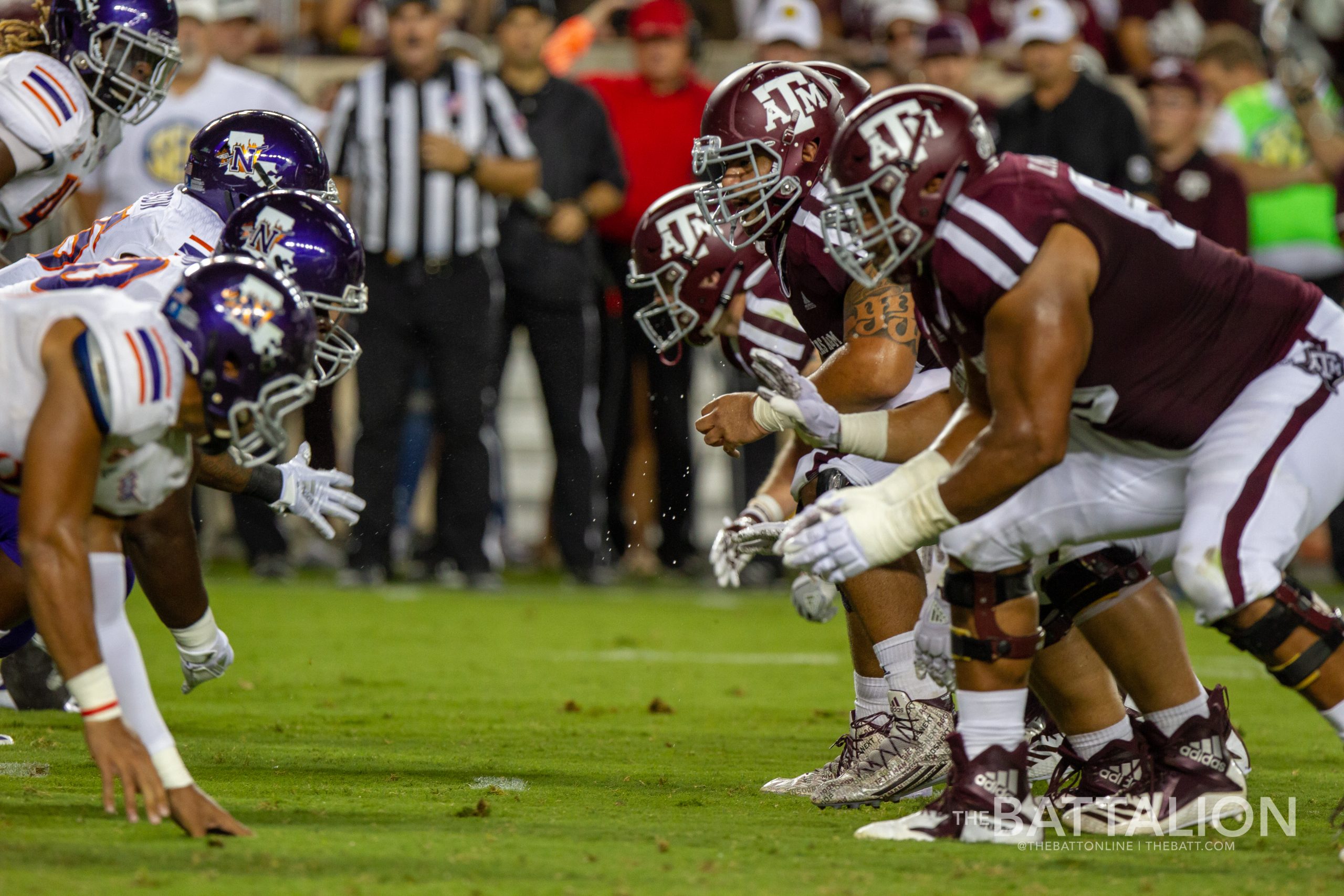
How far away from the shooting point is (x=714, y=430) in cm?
436

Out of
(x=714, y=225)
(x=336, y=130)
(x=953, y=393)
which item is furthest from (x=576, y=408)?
(x=953, y=393)

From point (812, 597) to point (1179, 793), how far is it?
3.82ft

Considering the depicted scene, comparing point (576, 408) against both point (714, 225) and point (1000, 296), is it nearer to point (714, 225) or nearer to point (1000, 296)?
point (714, 225)

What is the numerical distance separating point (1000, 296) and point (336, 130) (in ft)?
18.7

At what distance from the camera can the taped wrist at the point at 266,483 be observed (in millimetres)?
4535

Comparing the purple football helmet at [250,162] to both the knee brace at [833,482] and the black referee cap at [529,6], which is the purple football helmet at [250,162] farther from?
the black referee cap at [529,6]

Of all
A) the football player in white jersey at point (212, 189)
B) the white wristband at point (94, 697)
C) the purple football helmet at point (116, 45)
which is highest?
the purple football helmet at point (116, 45)

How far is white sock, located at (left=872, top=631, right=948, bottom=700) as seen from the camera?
4.32 meters

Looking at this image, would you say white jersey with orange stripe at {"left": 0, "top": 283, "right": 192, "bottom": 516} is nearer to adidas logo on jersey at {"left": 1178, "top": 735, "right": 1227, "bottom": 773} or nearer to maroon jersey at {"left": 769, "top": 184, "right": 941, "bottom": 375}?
maroon jersey at {"left": 769, "top": 184, "right": 941, "bottom": 375}

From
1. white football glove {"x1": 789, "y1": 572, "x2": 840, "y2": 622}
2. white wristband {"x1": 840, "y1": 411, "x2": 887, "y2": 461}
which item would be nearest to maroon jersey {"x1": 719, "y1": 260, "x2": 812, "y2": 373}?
white football glove {"x1": 789, "y1": 572, "x2": 840, "y2": 622}

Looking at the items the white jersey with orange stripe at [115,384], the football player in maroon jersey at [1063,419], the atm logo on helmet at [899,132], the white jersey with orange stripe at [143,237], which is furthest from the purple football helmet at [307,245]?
the atm logo on helmet at [899,132]

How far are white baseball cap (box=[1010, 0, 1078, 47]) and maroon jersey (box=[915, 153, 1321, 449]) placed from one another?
538 cm

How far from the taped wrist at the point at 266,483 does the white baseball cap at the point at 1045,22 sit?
18.3 feet


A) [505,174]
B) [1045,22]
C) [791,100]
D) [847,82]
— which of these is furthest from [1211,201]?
[791,100]
